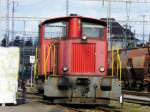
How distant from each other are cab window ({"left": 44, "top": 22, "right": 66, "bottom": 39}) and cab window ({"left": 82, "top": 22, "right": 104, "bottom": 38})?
82 cm

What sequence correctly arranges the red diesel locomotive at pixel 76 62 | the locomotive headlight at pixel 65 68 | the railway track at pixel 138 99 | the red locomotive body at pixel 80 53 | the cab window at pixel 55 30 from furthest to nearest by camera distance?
the railway track at pixel 138 99 → the cab window at pixel 55 30 → the red locomotive body at pixel 80 53 → the locomotive headlight at pixel 65 68 → the red diesel locomotive at pixel 76 62

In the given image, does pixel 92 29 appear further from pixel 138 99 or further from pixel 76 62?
pixel 138 99

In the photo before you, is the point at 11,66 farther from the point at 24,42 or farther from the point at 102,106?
the point at 24,42

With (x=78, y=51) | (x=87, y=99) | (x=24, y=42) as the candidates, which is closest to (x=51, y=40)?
(x=78, y=51)

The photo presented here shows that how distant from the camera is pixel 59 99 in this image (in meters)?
18.2

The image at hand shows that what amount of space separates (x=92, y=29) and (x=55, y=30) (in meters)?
1.61

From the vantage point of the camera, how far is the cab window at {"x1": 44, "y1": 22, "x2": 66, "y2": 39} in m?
19.5

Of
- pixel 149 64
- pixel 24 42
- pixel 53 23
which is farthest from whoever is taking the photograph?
pixel 24 42

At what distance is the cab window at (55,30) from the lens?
19516 mm

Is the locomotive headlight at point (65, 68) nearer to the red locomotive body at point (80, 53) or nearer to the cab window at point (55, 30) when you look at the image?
the red locomotive body at point (80, 53)

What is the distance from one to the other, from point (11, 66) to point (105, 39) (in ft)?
12.3

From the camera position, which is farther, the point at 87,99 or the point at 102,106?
the point at 102,106

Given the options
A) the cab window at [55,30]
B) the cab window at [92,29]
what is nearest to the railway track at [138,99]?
the cab window at [92,29]

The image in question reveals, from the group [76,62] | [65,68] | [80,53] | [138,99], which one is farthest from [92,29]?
[138,99]
